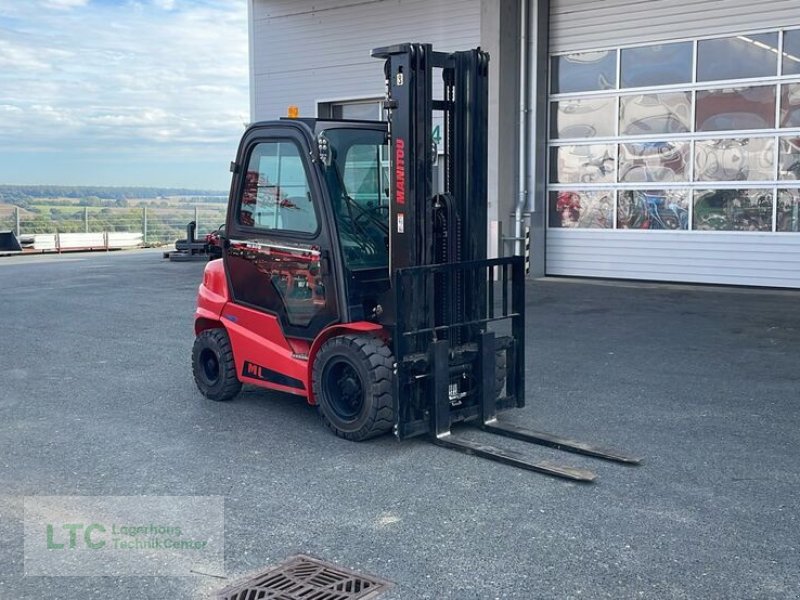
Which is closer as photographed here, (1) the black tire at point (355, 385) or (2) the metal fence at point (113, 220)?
(1) the black tire at point (355, 385)

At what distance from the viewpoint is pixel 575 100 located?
1819cm

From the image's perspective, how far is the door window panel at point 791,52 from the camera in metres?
15.6

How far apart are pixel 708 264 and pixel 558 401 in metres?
9.78

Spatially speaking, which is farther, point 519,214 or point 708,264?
point 519,214

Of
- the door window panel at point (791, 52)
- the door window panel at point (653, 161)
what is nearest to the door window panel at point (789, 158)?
the door window panel at point (791, 52)

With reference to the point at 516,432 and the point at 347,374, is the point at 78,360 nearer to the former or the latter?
the point at 347,374

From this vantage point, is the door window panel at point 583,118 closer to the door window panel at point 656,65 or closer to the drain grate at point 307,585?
the door window panel at point 656,65

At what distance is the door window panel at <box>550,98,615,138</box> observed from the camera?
1786cm

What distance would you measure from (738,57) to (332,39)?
8.71 m

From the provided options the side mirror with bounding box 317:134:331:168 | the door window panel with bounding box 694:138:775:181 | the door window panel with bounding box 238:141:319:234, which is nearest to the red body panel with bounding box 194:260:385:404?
the door window panel with bounding box 238:141:319:234

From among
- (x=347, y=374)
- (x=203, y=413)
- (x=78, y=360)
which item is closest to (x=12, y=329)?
(x=78, y=360)

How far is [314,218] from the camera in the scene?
6.85 metres

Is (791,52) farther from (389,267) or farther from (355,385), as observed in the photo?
(355,385)

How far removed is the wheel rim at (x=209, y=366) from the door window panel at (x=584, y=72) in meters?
12.0
